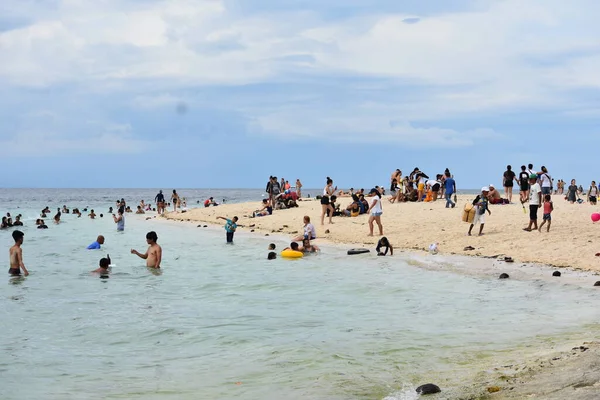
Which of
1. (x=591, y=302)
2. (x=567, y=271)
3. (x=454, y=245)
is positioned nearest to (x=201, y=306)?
(x=591, y=302)

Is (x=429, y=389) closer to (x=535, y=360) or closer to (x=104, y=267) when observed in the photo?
(x=535, y=360)

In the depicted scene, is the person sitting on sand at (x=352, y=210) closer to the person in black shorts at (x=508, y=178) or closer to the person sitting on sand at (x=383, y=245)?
the person in black shorts at (x=508, y=178)

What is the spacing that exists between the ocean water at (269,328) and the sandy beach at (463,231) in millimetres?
3063

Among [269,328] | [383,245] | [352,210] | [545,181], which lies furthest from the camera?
[352,210]

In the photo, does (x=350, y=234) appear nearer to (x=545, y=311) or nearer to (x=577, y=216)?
(x=577, y=216)

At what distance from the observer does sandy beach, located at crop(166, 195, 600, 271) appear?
20297mm

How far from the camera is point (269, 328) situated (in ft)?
40.8

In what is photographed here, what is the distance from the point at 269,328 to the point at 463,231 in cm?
1503

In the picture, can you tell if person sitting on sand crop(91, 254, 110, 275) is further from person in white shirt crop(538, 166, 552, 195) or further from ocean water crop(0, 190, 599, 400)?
person in white shirt crop(538, 166, 552, 195)

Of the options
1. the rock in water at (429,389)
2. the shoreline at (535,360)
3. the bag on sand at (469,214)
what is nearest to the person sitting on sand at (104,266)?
the shoreline at (535,360)

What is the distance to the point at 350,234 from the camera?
94.9ft

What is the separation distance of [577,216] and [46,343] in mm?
22516

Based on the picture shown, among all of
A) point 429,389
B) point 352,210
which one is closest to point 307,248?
point 352,210

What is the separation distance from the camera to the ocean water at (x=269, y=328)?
8805 mm
